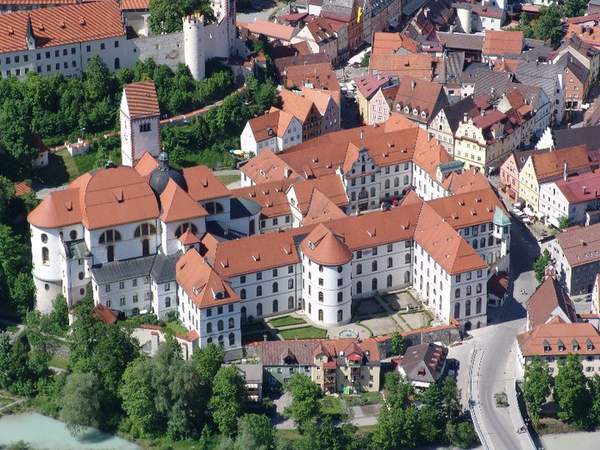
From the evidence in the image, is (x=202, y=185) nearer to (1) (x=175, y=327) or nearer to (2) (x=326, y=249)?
(2) (x=326, y=249)

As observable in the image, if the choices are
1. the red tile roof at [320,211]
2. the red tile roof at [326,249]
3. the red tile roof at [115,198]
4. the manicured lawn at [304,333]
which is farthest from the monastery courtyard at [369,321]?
the red tile roof at [115,198]

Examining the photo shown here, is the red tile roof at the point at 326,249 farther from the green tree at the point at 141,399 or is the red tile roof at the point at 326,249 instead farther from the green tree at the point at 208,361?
the green tree at the point at 141,399

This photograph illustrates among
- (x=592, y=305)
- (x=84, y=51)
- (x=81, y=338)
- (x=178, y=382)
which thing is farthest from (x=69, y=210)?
(x=592, y=305)

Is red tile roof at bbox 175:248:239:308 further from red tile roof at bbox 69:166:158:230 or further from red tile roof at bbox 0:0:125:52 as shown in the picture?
red tile roof at bbox 0:0:125:52

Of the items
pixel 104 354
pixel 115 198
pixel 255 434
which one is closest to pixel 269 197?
pixel 115 198

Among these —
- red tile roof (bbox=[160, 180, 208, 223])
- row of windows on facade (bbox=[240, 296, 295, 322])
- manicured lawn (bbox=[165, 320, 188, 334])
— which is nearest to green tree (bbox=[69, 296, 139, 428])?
manicured lawn (bbox=[165, 320, 188, 334])

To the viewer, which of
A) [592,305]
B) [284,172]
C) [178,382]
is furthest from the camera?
[284,172]

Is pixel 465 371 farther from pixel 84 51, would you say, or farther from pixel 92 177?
pixel 84 51
